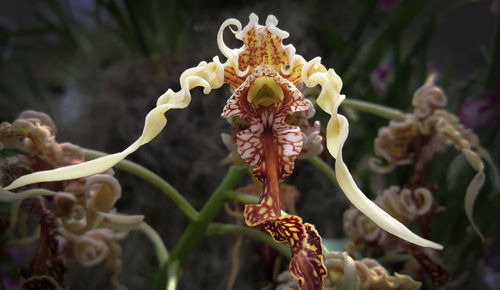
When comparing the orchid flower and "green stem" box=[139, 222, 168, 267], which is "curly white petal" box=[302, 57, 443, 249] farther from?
"green stem" box=[139, 222, 168, 267]

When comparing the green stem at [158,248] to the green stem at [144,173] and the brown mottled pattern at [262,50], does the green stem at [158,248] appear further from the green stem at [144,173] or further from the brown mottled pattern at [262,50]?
the brown mottled pattern at [262,50]

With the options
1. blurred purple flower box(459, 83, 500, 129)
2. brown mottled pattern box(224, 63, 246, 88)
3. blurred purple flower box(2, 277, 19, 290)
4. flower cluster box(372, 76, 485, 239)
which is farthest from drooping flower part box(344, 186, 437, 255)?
blurred purple flower box(2, 277, 19, 290)

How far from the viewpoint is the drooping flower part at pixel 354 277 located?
0.49m

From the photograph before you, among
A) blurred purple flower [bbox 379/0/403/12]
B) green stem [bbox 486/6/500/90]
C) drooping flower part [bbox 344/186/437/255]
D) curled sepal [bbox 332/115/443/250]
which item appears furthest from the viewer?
blurred purple flower [bbox 379/0/403/12]

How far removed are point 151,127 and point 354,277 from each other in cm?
27

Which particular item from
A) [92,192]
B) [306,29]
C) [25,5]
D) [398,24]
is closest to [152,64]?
[306,29]

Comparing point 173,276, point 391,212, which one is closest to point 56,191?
point 173,276

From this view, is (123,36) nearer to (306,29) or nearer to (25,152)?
(306,29)

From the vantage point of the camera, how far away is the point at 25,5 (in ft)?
6.88

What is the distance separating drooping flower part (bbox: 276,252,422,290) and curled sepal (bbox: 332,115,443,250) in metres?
0.11

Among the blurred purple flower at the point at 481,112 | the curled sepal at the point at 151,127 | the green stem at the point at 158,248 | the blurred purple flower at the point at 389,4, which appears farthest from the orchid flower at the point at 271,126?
the blurred purple flower at the point at 389,4

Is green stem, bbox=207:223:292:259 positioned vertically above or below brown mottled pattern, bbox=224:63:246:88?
below

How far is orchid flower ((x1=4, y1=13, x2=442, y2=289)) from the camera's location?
0.40 metres

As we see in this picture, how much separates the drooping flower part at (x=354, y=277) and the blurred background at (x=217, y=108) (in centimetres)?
19
